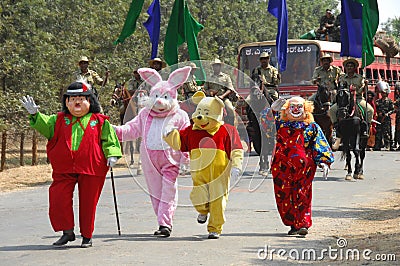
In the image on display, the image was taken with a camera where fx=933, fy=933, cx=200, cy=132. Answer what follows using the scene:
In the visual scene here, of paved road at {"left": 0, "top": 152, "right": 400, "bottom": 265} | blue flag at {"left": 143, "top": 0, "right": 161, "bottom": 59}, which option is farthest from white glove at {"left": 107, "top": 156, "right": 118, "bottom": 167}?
blue flag at {"left": 143, "top": 0, "right": 161, "bottom": 59}

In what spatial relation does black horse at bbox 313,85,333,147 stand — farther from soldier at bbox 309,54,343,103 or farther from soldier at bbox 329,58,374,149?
soldier at bbox 329,58,374,149

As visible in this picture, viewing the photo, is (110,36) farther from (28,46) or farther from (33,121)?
(33,121)

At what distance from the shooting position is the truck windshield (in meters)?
26.5

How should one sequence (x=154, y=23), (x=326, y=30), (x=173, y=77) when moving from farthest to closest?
(x=326, y=30) < (x=154, y=23) < (x=173, y=77)

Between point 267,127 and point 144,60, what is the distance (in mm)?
18457

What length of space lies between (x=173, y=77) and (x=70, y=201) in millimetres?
2038

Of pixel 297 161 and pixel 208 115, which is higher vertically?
pixel 208 115

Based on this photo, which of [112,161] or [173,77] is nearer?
Answer: [112,161]

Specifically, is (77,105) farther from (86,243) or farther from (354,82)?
(354,82)

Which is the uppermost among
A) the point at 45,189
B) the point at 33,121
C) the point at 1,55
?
the point at 1,55

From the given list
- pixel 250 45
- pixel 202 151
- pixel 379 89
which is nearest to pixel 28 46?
pixel 250 45

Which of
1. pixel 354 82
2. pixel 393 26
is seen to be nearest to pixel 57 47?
pixel 354 82

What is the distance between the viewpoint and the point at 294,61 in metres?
26.8

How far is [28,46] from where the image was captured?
76.8 ft
